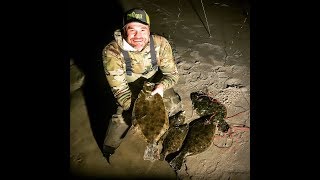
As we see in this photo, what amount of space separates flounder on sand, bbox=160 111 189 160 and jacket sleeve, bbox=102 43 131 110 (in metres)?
0.88

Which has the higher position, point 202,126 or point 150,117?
point 150,117

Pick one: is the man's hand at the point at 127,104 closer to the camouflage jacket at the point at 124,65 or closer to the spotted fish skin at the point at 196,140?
the camouflage jacket at the point at 124,65

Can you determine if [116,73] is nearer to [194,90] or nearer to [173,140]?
[173,140]

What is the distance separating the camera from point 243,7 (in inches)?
344

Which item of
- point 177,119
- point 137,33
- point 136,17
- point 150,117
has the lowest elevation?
point 177,119

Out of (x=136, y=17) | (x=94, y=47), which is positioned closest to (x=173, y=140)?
(x=136, y=17)

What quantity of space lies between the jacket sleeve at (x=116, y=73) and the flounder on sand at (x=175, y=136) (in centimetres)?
88

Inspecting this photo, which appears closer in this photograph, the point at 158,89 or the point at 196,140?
the point at 158,89

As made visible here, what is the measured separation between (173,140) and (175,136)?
0.09 metres

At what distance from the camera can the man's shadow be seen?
17.2ft

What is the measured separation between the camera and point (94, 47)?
678 cm

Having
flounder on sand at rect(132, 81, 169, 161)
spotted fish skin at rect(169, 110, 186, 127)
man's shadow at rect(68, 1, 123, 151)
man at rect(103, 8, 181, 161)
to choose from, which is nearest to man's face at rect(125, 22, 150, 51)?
man at rect(103, 8, 181, 161)
